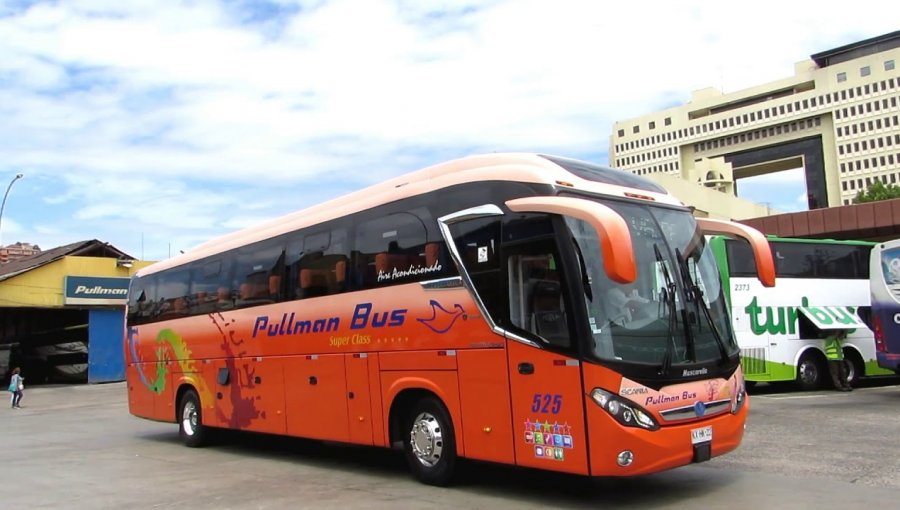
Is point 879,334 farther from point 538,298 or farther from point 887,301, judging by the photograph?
point 538,298

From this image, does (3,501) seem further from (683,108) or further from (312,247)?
(683,108)

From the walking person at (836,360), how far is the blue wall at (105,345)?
29.8 m

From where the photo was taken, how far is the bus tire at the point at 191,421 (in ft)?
42.5

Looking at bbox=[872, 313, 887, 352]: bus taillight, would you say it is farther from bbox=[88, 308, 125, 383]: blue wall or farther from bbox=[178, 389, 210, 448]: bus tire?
bbox=[88, 308, 125, 383]: blue wall

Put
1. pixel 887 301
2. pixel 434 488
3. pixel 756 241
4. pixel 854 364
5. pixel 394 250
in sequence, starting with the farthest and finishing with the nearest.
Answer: pixel 854 364 → pixel 887 301 → pixel 394 250 → pixel 434 488 → pixel 756 241

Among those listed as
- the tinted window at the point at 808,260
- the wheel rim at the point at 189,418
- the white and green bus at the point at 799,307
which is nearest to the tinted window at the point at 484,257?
the wheel rim at the point at 189,418

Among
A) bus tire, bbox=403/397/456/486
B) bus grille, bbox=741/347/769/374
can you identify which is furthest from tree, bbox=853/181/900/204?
bus tire, bbox=403/397/456/486

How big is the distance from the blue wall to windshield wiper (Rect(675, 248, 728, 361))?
108 feet

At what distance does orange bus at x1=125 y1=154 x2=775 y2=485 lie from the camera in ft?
21.6

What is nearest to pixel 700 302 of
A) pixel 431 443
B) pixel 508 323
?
pixel 508 323

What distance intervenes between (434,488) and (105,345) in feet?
104

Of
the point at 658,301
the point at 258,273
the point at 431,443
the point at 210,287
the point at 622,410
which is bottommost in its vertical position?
the point at 431,443

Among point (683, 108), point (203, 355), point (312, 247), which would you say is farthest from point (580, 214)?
point (683, 108)

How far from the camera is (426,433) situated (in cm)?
823
